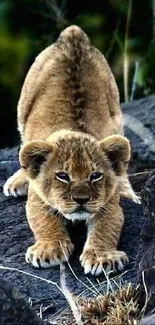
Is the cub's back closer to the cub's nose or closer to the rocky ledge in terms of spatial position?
the rocky ledge

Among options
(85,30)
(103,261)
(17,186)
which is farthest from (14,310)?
(85,30)

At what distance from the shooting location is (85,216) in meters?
7.67

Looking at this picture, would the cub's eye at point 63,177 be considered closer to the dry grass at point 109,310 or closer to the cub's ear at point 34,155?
the cub's ear at point 34,155

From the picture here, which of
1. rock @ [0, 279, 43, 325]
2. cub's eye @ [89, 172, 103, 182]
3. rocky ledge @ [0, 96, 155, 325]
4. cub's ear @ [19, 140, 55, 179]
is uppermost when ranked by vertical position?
cub's ear @ [19, 140, 55, 179]

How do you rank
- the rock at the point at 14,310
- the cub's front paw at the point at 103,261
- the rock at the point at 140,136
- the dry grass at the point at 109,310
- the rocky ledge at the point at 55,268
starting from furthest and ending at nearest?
1. the rock at the point at 140,136
2. the cub's front paw at the point at 103,261
3. the dry grass at the point at 109,310
4. the rocky ledge at the point at 55,268
5. the rock at the point at 14,310

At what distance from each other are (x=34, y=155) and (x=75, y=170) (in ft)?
1.62

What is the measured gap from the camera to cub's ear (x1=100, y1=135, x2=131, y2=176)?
813 cm

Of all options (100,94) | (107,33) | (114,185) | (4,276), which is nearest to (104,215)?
(114,185)

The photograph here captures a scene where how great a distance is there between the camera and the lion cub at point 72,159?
765 centimetres

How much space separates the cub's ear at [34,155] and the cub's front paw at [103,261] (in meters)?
0.78

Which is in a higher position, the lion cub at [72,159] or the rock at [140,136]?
the lion cub at [72,159]

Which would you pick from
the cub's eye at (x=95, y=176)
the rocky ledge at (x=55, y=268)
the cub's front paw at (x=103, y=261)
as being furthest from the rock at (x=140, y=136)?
the cub's front paw at (x=103, y=261)

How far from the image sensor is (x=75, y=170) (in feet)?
25.2

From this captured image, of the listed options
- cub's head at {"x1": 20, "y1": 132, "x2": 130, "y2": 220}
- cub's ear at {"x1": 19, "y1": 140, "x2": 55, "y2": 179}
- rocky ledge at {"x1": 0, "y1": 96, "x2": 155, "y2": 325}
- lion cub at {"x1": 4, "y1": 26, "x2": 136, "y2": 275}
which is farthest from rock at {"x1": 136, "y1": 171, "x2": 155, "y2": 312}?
cub's ear at {"x1": 19, "y1": 140, "x2": 55, "y2": 179}
